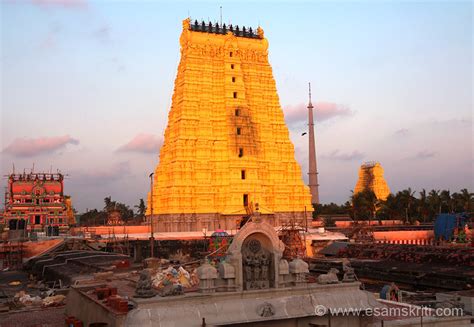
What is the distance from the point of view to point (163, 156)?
240 ft

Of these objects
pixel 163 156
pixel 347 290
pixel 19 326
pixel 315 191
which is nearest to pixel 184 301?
pixel 347 290

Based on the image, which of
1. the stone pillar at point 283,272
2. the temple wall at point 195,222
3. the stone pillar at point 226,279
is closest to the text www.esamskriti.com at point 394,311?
the stone pillar at point 283,272

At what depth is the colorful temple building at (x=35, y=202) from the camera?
81875 mm

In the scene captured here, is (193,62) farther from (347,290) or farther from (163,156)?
(347,290)

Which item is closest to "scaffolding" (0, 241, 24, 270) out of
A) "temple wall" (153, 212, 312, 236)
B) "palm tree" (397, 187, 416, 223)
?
"temple wall" (153, 212, 312, 236)

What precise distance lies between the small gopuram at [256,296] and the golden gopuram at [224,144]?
155 ft

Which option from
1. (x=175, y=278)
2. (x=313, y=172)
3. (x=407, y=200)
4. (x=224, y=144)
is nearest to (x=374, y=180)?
(x=313, y=172)

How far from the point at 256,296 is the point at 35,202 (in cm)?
7362

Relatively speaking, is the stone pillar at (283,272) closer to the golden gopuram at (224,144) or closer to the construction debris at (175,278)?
the construction debris at (175,278)

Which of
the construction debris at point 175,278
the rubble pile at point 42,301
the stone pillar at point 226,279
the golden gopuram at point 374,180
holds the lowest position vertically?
the rubble pile at point 42,301

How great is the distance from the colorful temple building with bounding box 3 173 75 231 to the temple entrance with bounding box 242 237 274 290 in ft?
230

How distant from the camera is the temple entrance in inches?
700

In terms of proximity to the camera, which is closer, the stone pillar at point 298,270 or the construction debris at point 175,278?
the stone pillar at point 298,270

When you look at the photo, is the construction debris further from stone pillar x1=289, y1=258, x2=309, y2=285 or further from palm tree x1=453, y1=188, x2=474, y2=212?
palm tree x1=453, y1=188, x2=474, y2=212
